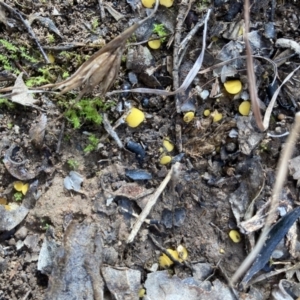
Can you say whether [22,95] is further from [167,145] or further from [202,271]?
[202,271]

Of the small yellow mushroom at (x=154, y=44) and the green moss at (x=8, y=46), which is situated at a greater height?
the small yellow mushroom at (x=154, y=44)

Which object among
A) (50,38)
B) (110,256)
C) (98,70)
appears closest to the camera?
(98,70)

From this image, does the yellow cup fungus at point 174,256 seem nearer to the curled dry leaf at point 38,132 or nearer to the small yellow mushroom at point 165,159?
the small yellow mushroom at point 165,159

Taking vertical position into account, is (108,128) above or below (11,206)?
above

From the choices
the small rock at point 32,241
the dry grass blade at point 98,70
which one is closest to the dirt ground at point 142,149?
the small rock at point 32,241

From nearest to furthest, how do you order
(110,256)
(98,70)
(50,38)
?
(98,70) < (110,256) < (50,38)

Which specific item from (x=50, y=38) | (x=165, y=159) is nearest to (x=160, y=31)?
(x=50, y=38)

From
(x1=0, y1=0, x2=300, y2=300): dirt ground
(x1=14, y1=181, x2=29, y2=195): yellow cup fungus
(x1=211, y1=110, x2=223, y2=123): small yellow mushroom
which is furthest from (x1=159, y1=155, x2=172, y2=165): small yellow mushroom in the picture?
(x1=14, y1=181, x2=29, y2=195): yellow cup fungus
